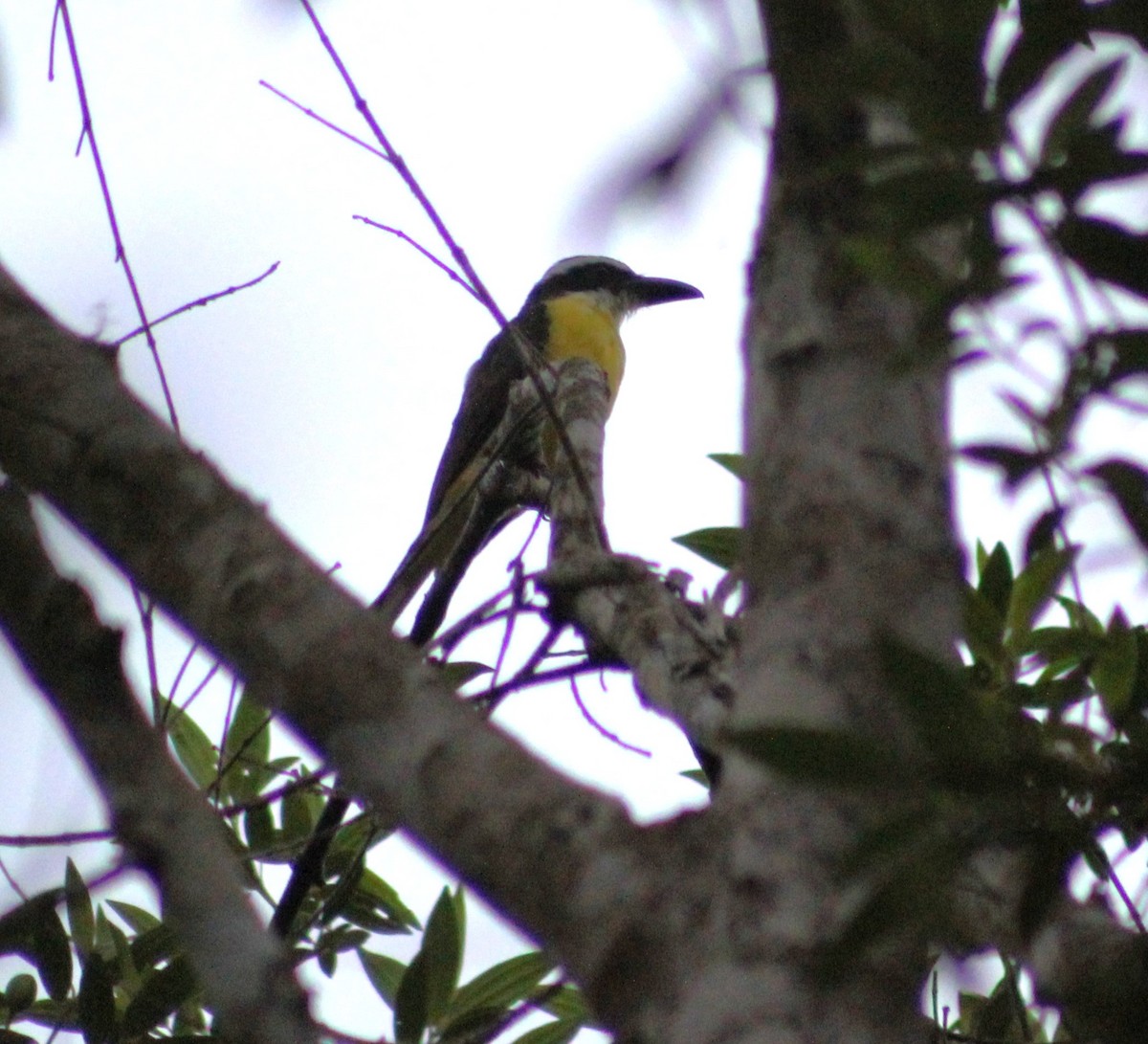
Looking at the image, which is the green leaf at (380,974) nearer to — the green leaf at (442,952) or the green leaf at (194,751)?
the green leaf at (442,952)

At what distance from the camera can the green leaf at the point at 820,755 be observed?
981 mm

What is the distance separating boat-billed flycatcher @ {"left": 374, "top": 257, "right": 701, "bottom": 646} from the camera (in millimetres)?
2896

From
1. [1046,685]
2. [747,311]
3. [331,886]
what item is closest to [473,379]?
[331,886]

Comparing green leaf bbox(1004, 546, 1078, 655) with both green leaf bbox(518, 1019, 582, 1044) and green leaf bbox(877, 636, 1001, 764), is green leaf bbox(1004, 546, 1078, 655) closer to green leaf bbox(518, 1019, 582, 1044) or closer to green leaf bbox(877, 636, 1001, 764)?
green leaf bbox(877, 636, 1001, 764)

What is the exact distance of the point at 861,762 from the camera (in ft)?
3.26

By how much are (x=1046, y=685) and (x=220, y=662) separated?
1384 mm

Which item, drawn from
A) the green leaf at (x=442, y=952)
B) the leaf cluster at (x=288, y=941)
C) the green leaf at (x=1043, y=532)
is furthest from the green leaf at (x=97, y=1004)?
the green leaf at (x=1043, y=532)

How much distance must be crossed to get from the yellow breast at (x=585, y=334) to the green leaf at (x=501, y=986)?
3.40 meters

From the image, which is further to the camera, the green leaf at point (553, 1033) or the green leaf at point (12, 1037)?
the green leaf at point (553, 1033)

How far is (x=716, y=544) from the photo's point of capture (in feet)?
9.98

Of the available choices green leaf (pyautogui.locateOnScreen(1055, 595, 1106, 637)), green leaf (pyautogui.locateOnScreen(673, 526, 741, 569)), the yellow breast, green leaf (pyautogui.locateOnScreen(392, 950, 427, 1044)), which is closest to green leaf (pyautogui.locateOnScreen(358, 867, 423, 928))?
green leaf (pyautogui.locateOnScreen(392, 950, 427, 1044))

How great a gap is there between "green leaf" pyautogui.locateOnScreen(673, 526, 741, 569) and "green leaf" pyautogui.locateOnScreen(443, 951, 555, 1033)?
784mm

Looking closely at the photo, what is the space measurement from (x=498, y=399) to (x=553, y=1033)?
121 inches

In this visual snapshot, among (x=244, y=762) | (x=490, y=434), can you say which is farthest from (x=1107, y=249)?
(x=490, y=434)
